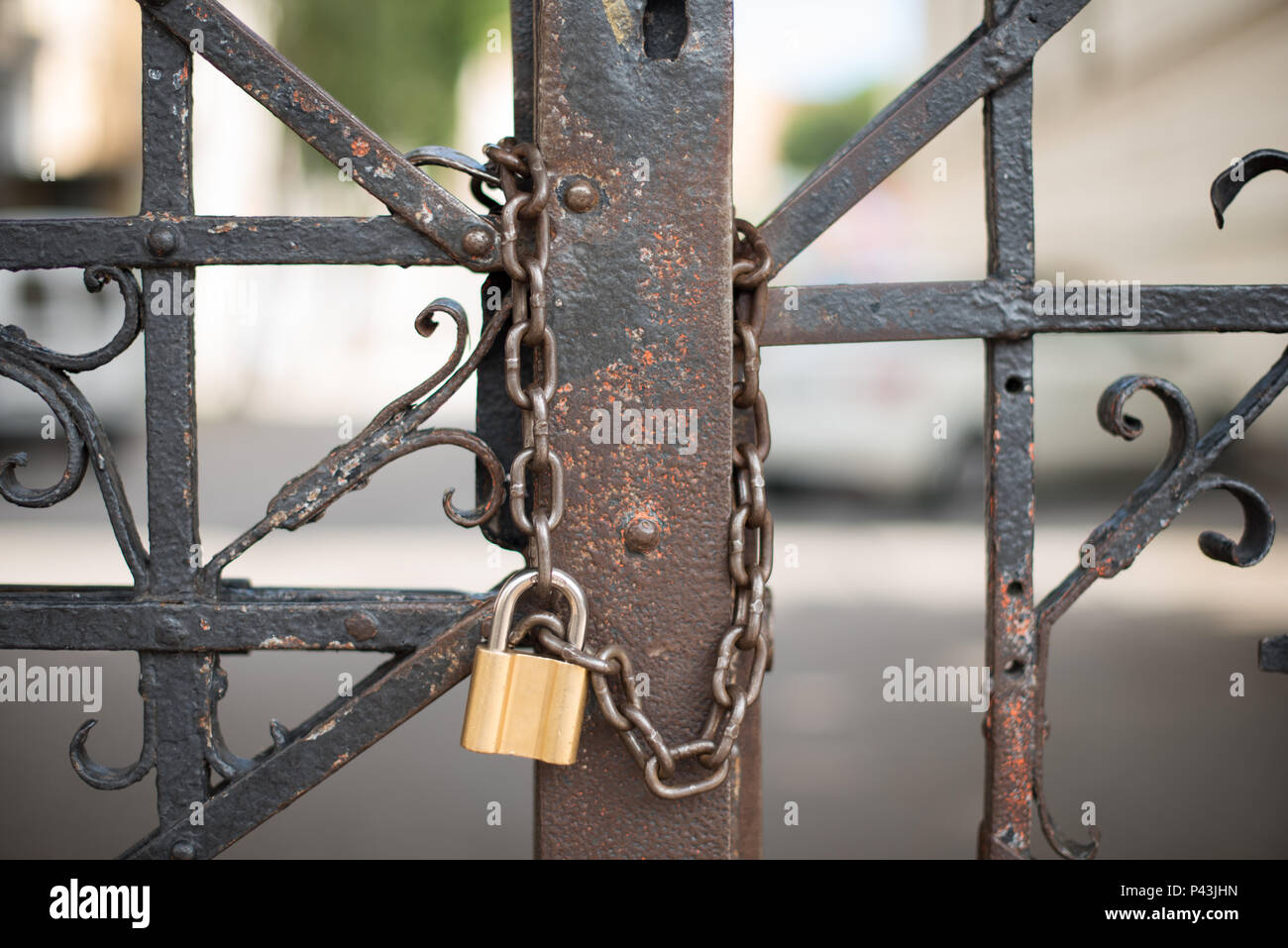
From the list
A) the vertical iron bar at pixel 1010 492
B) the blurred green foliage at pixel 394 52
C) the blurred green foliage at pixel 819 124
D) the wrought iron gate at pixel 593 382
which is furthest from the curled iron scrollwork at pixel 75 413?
the blurred green foliage at pixel 819 124

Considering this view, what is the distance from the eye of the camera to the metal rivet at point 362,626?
44.7 inches

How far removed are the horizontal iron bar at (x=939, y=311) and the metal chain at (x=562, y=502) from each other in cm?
5

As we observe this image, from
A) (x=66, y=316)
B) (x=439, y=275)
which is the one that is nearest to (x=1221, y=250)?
(x=66, y=316)

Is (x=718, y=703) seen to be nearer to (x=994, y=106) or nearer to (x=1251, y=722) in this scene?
(x=994, y=106)

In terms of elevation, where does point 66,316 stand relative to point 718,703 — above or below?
above

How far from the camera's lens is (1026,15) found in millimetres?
1140

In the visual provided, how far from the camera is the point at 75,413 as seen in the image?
3.70ft

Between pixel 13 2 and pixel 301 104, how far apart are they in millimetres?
15430

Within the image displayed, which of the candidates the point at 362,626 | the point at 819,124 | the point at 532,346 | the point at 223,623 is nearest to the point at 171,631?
the point at 223,623

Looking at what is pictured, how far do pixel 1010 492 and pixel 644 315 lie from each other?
0.46 meters

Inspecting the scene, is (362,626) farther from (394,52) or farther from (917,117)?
(394,52)

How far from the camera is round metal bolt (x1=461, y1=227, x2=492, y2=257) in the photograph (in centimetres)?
108

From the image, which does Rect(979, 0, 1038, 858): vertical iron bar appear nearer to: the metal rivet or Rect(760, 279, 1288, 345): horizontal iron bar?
Rect(760, 279, 1288, 345): horizontal iron bar

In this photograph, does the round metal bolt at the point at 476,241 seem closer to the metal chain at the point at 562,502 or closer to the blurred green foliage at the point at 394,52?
the metal chain at the point at 562,502
